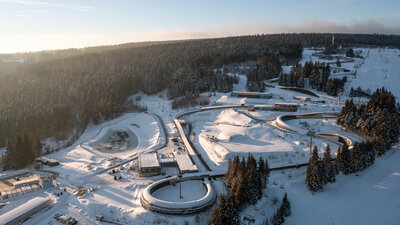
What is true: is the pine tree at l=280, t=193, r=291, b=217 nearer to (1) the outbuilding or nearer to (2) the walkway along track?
(2) the walkway along track

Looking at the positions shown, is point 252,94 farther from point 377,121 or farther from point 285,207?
point 285,207

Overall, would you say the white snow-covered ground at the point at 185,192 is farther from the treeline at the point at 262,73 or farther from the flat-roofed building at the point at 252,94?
the treeline at the point at 262,73

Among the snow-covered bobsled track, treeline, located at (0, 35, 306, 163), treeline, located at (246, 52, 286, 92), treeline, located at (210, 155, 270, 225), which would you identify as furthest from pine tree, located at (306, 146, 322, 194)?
treeline, located at (246, 52, 286, 92)

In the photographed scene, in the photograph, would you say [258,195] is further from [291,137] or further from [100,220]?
[291,137]

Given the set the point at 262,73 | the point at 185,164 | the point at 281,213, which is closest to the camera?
the point at 281,213

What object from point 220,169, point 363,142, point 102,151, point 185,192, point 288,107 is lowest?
point 102,151

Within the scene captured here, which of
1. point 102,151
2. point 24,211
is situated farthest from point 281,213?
point 102,151

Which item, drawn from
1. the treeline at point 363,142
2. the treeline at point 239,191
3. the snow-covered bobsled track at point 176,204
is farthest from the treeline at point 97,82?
the treeline at point 239,191
